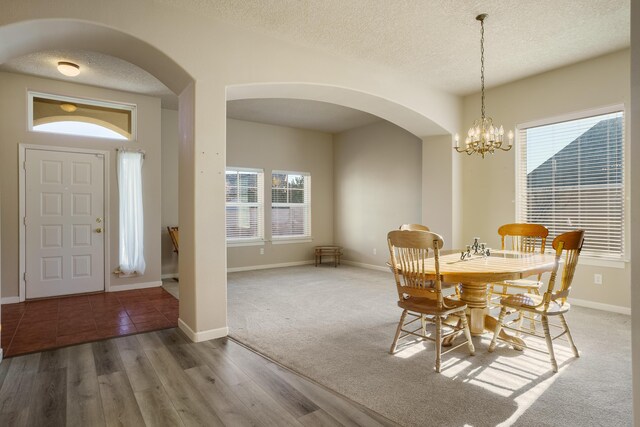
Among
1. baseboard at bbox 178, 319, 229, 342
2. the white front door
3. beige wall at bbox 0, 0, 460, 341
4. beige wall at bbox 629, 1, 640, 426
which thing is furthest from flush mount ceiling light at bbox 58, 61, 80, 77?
beige wall at bbox 629, 1, 640, 426

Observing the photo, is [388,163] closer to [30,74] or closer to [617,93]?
[617,93]

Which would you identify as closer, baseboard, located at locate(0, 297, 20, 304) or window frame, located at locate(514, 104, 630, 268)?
window frame, located at locate(514, 104, 630, 268)

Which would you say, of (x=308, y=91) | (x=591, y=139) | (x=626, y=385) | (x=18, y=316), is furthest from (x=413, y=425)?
(x=18, y=316)

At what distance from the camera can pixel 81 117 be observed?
5090 millimetres

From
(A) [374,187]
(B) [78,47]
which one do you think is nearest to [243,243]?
(A) [374,187]

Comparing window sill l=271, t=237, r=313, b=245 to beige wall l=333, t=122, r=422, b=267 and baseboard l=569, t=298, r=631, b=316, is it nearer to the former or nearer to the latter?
beige wall l=333, t=122, r=422, b=267

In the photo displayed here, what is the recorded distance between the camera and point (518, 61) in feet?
13.8

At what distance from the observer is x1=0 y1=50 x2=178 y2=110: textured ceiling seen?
4016 mm

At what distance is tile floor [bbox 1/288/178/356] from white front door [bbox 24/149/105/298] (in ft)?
0.92

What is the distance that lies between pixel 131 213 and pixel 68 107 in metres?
1.69

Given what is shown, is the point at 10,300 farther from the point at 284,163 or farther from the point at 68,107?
the point at 284,163

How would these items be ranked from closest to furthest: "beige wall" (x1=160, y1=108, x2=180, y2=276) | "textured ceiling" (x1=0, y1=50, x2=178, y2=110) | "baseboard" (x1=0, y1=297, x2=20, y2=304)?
"textured ceiling" (x1=0, y1=50, x2=178, y2=110) → "baseboard" (x1=0, y1=297, x2=20, y2=304) → "beige wall" (x1=160, y1=108, x2=180, y2=276)

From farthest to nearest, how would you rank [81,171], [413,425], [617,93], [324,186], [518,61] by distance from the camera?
[324,186] < [81,171] < [518,61] < [617,93] < [413,425]

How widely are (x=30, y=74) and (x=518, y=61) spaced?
6.11m
